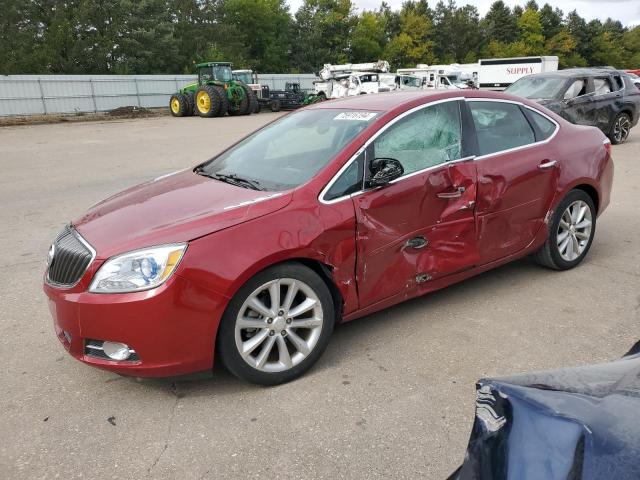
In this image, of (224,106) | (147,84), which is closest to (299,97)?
(224,106)

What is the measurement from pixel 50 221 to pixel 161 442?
5.28m

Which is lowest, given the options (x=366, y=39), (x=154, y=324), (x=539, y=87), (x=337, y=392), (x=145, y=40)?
(x=337, y=392)

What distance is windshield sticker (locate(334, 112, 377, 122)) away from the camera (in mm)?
3680

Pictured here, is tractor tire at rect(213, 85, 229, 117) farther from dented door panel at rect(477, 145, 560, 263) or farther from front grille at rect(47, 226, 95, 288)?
front grille at rect(47, 226, 95, 288)

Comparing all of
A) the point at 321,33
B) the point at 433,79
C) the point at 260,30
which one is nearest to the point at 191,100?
the point at 433,79

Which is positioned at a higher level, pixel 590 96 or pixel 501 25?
pixel 501 25

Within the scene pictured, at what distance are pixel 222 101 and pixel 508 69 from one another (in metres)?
21.4

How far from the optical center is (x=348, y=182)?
3334 mm

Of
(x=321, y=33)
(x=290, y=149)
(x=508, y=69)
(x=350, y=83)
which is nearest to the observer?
(x=290, y=149)

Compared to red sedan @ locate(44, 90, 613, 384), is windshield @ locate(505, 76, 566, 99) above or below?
above

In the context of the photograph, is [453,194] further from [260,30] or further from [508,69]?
[260,30]

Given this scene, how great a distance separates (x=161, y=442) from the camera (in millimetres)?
2656

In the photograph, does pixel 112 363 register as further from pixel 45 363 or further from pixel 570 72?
pixel 570 72

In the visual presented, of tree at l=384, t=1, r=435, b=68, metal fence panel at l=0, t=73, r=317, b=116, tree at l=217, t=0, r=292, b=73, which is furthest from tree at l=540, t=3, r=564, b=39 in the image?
metal fence panel at l=0, t=73, r=317, b=116
